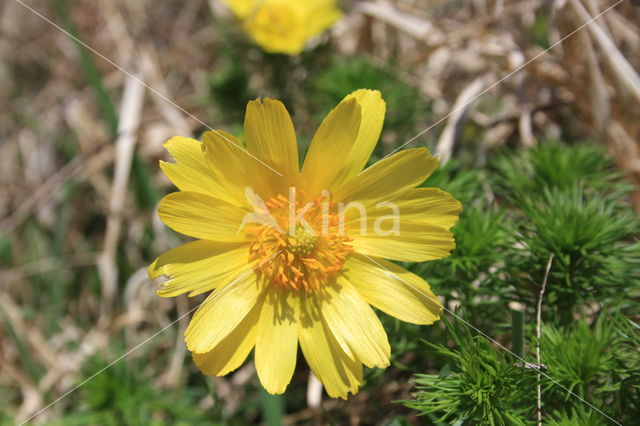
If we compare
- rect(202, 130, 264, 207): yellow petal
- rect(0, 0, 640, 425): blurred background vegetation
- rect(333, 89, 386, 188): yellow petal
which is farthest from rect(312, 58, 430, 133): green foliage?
rect(202, 130, 264, 207): yellow petal

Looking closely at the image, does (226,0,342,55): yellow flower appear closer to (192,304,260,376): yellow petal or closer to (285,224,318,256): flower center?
(285,224,318,256): flower center

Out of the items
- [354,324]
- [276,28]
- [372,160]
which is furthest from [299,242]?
[276,28]

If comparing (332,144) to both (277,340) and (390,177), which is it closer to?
Result: (390,177)

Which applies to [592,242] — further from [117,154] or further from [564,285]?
[117,154]

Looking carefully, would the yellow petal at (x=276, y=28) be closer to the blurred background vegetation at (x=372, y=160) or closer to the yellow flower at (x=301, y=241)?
the blurred background vegetation at (x=372, y=160)

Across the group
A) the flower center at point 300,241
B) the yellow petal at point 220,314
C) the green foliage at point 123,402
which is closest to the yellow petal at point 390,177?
the flower center at point 300,241

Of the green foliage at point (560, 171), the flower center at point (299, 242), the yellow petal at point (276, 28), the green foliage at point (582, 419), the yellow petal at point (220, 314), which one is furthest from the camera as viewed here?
the yellow petal at point (276, 28)
